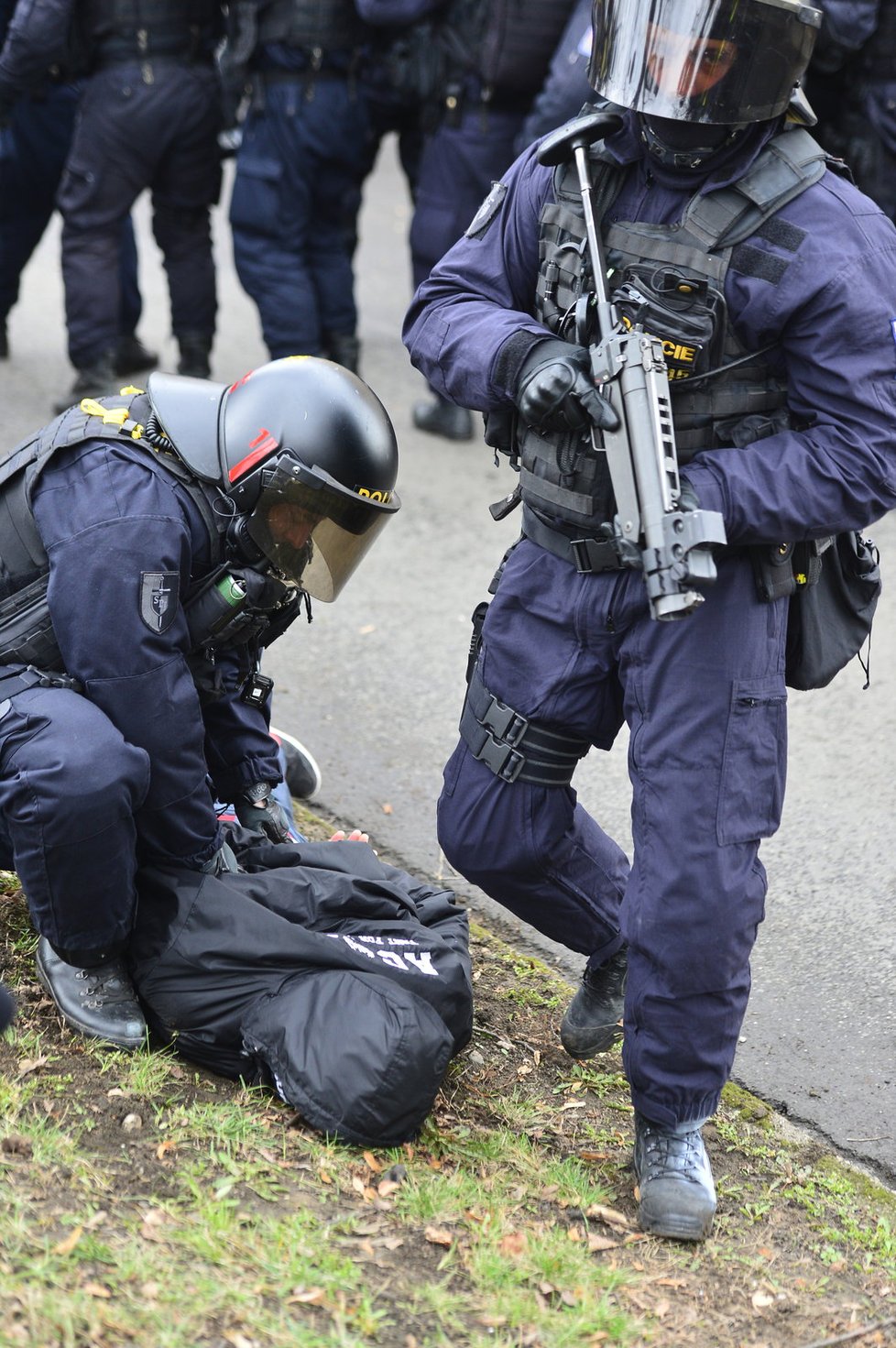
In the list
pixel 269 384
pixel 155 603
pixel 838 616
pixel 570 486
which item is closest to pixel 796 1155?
pixel 838 616

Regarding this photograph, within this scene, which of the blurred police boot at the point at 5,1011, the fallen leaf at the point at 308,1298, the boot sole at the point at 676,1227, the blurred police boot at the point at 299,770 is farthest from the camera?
the blurred police boot at the point at 299,770

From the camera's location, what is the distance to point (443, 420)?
721 centimetres

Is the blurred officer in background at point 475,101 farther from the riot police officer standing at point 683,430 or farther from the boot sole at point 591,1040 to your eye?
the boot sole at point 591,1040

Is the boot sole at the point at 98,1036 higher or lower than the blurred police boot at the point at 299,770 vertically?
higher

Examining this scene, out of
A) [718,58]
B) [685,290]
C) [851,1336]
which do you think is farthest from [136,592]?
[851,1336]

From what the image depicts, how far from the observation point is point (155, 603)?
122 inches

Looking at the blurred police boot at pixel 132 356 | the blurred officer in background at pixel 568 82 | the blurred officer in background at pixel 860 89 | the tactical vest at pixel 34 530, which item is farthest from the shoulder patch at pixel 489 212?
the blurred police boot at pixel 132 356

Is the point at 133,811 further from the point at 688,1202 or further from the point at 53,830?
the point at 688,1202

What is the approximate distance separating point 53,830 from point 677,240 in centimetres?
162

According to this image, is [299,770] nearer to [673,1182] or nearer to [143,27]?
[673,1182]

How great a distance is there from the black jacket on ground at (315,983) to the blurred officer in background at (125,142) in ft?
13.6

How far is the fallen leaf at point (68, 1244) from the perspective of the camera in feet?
8.34

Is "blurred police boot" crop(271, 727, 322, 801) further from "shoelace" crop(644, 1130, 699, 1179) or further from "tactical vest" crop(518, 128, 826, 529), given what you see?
"shoelace" crop(644, 1130, 699, 1179)

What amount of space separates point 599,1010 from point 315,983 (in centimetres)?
70
